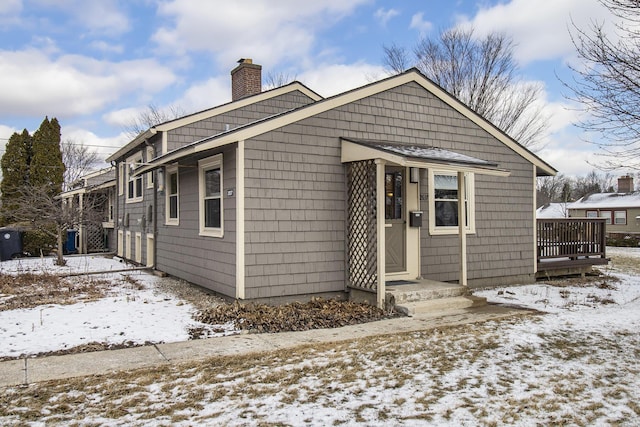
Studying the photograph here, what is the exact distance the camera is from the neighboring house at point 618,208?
31.2 metres

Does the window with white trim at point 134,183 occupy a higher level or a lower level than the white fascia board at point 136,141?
lower

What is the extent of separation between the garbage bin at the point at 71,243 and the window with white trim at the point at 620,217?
33193mm

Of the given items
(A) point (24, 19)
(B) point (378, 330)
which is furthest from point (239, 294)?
(A) point (24, 19)

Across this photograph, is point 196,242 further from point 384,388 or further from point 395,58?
point 395,58

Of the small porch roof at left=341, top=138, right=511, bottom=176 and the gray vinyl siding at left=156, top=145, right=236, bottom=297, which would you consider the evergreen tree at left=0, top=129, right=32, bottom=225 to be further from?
the small porch roof at left=341, top=138, right=511, bottom=176

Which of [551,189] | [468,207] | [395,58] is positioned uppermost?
[395,58]

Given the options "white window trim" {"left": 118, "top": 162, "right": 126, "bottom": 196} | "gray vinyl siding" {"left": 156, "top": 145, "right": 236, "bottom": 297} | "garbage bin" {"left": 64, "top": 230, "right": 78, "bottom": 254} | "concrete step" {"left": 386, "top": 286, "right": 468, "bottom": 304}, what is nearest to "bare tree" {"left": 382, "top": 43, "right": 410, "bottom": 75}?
"white window trim" {"left": 118, "top": 162, "right": 126, "bottom": 196}

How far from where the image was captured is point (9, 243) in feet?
52.5

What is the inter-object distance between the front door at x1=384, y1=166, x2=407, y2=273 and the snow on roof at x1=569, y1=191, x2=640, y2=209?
2915 centimetres

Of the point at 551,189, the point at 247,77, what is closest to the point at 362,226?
the point at 247,77

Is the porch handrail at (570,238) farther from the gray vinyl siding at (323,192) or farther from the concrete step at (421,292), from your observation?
the concrete step at (421,292)

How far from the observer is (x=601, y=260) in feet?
39.9

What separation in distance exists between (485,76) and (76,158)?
32.1m

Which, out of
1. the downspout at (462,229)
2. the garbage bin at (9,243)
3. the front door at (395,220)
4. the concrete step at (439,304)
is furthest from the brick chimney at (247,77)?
the garbage bin at (9,243)
